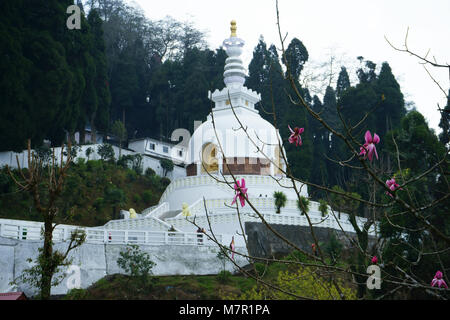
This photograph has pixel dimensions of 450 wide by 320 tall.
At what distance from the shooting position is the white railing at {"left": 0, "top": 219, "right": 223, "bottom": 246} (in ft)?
56.8

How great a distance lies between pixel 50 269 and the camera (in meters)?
11.2

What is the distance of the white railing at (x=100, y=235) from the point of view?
1731cm

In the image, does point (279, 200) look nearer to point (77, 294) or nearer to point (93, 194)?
point (93, 194)

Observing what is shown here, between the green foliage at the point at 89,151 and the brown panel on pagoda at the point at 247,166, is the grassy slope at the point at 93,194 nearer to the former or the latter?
the green foliage at the point at 89,151

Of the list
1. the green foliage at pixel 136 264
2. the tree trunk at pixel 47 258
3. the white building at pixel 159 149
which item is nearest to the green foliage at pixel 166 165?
the white building at pixel 159 149

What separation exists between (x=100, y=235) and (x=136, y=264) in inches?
73.0

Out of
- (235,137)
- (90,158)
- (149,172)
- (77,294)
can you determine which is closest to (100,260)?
(77,294)

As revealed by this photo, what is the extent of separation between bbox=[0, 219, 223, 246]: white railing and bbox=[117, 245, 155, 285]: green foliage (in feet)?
2.83

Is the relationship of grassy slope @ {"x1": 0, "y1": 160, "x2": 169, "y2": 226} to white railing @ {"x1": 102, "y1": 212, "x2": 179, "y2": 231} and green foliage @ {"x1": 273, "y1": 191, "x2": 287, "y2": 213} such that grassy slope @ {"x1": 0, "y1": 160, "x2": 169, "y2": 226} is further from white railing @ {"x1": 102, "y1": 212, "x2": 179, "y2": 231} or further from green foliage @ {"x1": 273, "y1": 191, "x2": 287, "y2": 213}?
green foliage @ {"x1": 273, "y1": 191, "x2": 287, "y2": 213}

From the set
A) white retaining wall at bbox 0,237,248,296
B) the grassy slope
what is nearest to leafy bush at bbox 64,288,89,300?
white retaining wall at bbox 0,237,248,296

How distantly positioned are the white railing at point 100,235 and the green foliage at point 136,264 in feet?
2.83

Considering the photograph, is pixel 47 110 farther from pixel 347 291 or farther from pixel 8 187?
pixel 347 291

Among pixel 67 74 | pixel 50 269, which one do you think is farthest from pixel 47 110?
pixel 50 269
